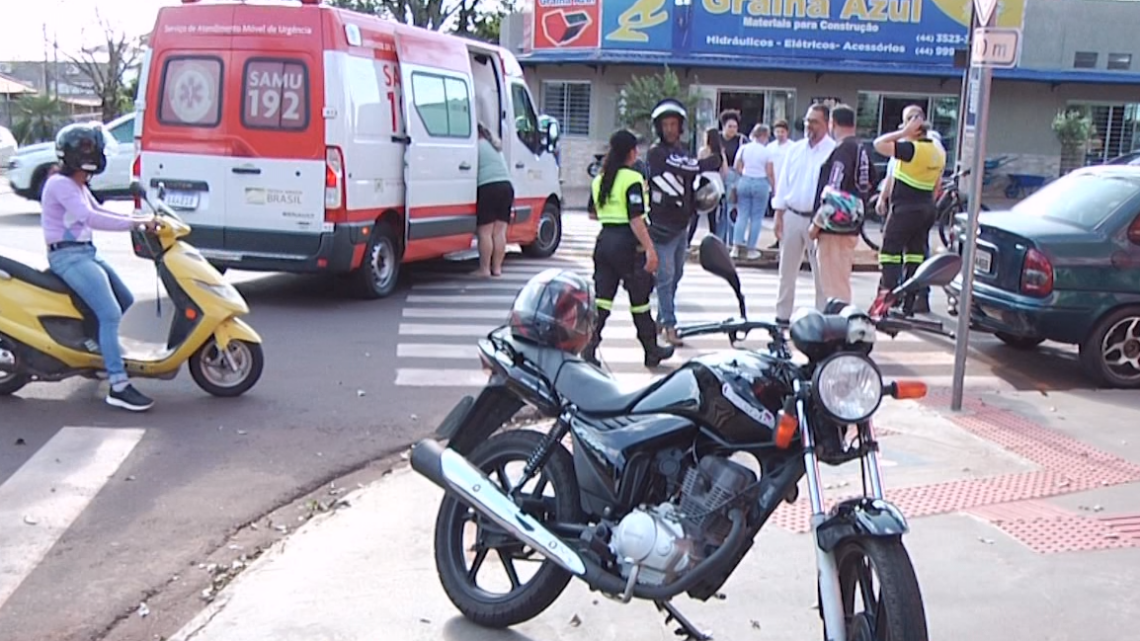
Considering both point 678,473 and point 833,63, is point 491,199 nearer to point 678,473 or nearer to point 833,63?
point 678,473

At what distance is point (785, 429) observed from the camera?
3332 mm

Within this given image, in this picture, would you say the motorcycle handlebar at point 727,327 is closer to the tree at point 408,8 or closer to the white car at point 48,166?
the white car at point 48,166

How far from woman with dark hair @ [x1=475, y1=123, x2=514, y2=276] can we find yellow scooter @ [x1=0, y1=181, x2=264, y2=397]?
5581 mm

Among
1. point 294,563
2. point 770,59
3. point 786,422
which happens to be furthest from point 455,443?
point 770,59

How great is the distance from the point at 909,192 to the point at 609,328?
2.99 meters

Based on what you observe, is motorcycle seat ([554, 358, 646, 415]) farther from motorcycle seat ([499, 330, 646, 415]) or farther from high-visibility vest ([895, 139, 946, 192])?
high-visibility vest ([895, 139, 946, 192])

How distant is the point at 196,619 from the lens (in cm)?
425

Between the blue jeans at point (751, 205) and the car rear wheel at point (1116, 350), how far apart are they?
736cm

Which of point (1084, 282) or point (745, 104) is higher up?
point (745, 104)

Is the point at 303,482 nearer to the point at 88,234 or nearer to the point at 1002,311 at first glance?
the point at 88,234

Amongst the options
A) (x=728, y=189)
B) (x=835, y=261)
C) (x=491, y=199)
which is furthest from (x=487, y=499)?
(x=728, y=189)

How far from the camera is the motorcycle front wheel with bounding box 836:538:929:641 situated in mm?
3125

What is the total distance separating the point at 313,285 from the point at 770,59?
18007mm

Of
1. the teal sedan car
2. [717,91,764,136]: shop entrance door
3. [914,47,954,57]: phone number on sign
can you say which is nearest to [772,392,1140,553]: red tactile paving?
the teal sedan car
